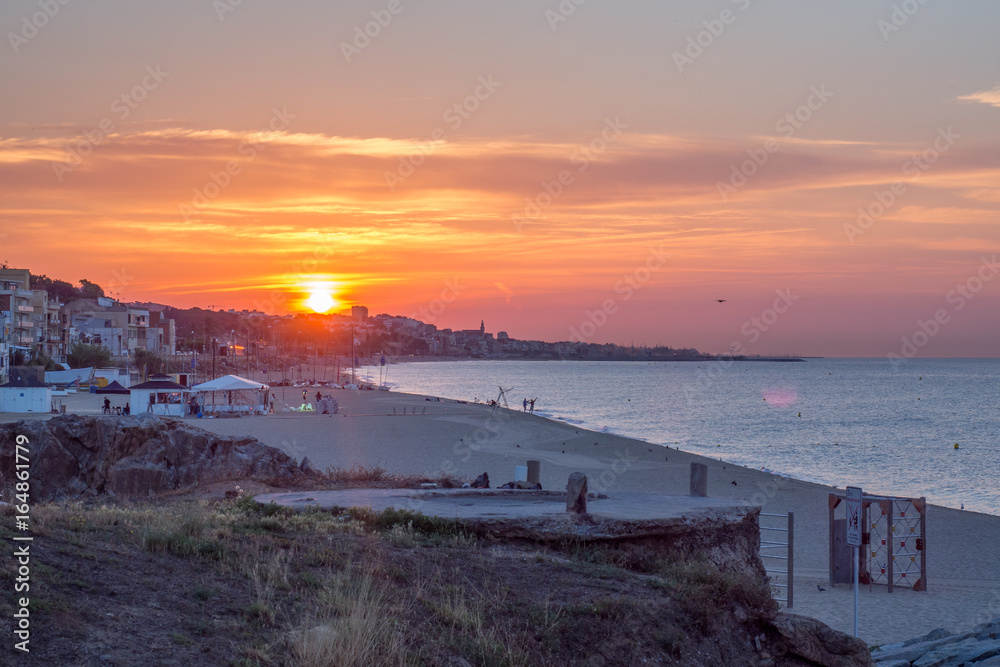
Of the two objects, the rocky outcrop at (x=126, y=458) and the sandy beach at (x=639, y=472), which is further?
the rocky outcrop at (x=126, y=458)

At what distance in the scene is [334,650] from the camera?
616 cm

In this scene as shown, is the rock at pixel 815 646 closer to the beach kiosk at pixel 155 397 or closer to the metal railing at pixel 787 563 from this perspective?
the metal railing at pixel 787 563

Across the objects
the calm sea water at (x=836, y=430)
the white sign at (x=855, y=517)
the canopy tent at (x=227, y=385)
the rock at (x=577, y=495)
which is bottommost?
the calm sea water at (x=836, y=430)

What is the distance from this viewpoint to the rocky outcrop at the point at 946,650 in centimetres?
1022

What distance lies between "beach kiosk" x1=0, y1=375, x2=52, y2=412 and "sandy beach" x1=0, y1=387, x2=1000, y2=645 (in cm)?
291

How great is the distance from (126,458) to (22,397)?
28655mm

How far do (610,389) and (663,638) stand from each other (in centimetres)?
11583

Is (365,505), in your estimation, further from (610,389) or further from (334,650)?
(610,389)

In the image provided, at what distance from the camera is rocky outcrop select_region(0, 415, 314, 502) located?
50.8 ft

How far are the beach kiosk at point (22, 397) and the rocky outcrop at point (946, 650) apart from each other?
38.7 metres

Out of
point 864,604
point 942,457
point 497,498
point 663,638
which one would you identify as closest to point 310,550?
point 663,638

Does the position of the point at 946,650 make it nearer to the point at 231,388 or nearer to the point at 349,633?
the point at 349,633

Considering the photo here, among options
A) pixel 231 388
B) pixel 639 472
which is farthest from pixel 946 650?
pixel 231 388

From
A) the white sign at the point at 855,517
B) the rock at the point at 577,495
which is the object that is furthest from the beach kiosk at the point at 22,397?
the white sign at the point at 855,517
